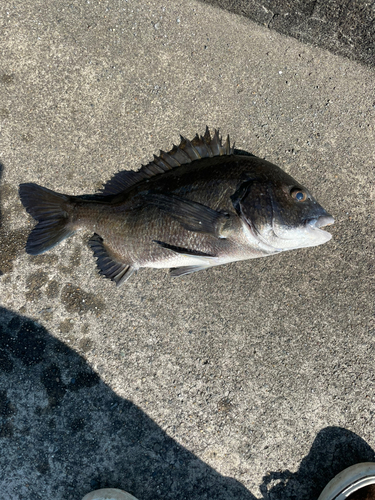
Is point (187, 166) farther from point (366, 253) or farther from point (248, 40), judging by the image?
point (366, 253)

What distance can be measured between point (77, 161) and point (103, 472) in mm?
2721

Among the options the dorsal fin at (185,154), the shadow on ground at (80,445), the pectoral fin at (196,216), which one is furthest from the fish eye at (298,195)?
the shadow on ground at (80,445)

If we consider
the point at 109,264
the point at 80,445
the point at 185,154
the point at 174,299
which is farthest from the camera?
the point at 174,299

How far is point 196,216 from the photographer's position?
215 cm

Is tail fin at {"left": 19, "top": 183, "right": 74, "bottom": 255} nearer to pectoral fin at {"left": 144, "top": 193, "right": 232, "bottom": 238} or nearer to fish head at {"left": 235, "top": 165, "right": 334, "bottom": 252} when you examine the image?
pectoral fin at {"left": 144, "top": 193, "right": 232, "bottom": 238}

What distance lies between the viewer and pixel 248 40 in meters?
2.77

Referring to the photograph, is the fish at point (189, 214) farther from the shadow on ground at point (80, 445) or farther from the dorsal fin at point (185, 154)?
the shadow on ground at point (80, 445)

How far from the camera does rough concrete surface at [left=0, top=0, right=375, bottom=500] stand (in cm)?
262

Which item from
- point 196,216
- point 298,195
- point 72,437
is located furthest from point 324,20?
point 72,437

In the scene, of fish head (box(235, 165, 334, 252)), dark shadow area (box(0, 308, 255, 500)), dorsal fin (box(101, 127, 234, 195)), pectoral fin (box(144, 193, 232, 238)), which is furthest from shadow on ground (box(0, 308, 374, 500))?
fish head (box(235, 165, 334, 252))

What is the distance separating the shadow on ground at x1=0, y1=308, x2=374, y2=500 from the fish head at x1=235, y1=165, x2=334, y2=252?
6.17ft

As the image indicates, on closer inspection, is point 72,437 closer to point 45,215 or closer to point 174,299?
point 174,299

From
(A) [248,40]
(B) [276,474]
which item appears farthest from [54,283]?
(A) [248,40]

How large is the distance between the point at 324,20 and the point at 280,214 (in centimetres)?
192
